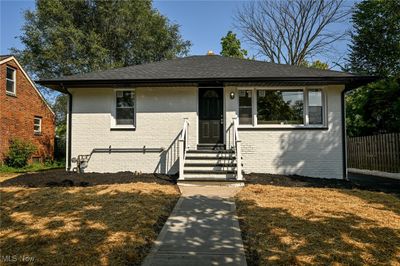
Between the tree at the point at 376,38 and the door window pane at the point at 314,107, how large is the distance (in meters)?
15.8

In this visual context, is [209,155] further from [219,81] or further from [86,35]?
[86,35]

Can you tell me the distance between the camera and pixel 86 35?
2484cm

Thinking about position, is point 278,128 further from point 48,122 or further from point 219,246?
point 48,122

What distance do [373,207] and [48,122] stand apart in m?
19.4

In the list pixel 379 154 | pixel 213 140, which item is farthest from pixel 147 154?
pixel 379 154

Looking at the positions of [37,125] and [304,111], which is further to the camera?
[37,125]

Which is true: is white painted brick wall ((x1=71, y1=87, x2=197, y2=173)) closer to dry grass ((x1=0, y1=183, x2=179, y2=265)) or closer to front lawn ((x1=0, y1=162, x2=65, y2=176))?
dry grass ((x1=0, y1=183, x2=179, y2=265))

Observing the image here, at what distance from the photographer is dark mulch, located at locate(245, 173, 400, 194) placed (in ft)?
28.8

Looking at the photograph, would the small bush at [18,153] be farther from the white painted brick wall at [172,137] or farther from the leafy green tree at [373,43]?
the leafy green tree at [373,43]

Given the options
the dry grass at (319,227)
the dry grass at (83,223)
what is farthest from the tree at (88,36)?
the dry grass at (319,227)

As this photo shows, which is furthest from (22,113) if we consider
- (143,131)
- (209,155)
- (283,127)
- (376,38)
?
(376,38)

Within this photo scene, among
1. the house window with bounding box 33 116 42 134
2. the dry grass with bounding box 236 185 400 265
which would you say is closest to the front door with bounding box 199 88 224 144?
the dry grass with bounding box 236 185 400 265

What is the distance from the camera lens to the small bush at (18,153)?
1617 centimetres

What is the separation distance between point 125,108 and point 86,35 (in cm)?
1646
